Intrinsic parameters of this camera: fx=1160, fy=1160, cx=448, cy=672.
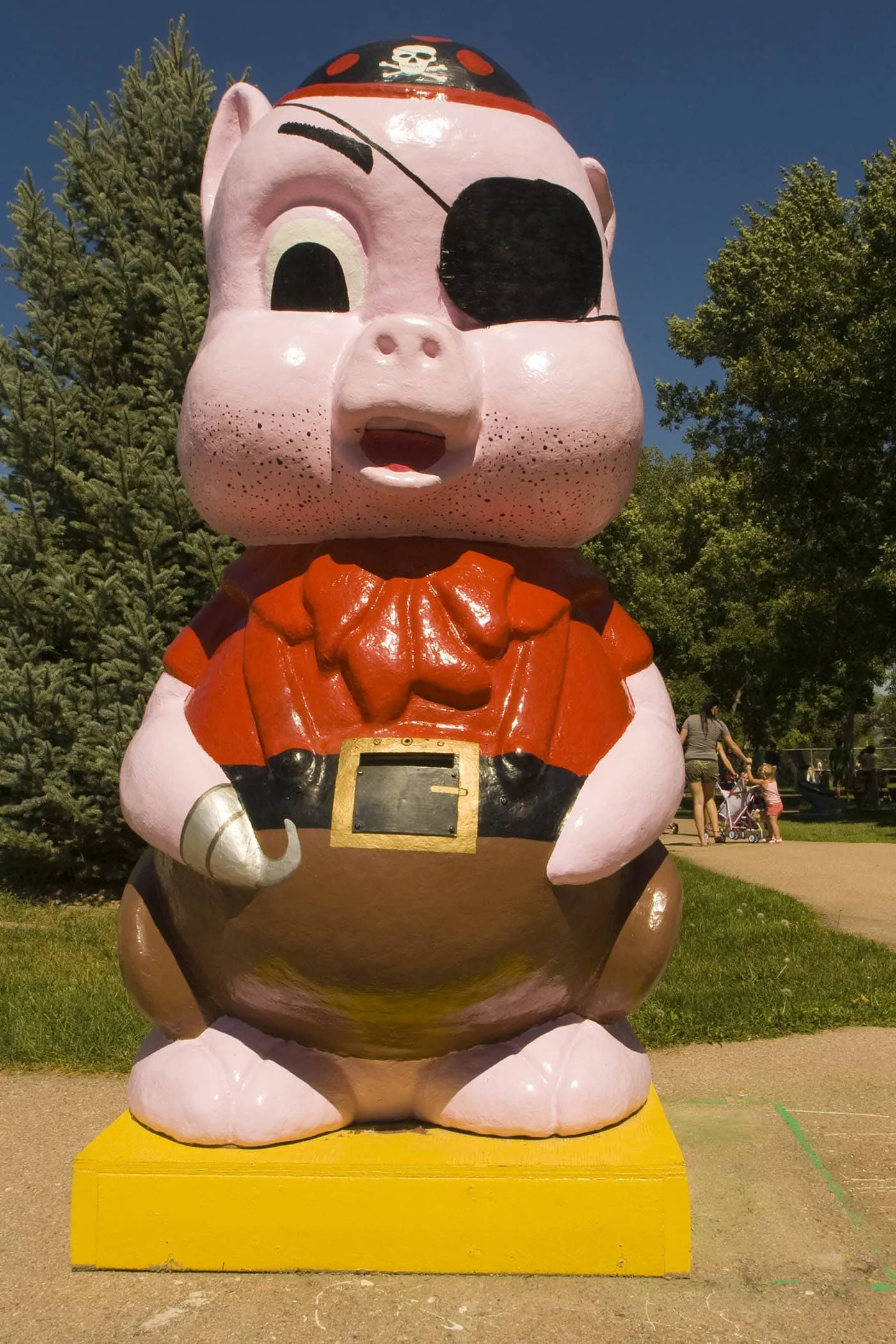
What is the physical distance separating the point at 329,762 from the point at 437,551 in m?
0.57

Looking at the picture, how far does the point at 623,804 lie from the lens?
2.56 metres

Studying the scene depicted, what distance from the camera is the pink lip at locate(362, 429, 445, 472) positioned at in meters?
2.62

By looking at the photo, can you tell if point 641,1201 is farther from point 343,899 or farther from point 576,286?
point 576,286

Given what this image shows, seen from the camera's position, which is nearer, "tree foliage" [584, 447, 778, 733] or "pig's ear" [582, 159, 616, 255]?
"pig's ear" [582, 159, 616, 255]

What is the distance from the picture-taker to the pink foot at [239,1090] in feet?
8.48

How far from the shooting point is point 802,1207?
300 centimetres

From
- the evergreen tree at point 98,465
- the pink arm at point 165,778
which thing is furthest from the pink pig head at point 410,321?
the evergreen tree at point 98,465

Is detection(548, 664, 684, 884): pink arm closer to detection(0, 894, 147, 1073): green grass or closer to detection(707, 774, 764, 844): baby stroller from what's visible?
detection(0, 894, 147, 1073): green grass

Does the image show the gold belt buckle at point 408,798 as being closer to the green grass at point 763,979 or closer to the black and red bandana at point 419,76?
the black and red bandana at point 419,76

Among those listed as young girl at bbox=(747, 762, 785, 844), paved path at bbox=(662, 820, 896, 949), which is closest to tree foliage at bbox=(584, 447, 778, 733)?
young girl at bbox=(747, 762, 785, 844)

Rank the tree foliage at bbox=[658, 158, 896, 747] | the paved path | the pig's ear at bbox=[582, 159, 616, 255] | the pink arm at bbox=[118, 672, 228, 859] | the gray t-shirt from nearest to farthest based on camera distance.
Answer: the pink arm at bbox=[118, 672, 228, 859]
the pig's ear at bbox=[582, 159, 616, 255]
the paved path
the gray t-shirt
the tree foliage at bbox=[658, 158, 896, 747]

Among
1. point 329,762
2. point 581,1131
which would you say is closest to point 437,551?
point 329,762

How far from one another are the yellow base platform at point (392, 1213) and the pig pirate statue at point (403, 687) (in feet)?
0.42

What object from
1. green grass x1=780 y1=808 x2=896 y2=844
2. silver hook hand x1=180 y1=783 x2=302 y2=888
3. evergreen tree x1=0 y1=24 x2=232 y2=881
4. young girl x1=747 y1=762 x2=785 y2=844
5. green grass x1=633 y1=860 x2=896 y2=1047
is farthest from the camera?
green grass x1=780 y1=808 x2=896 y2=844
